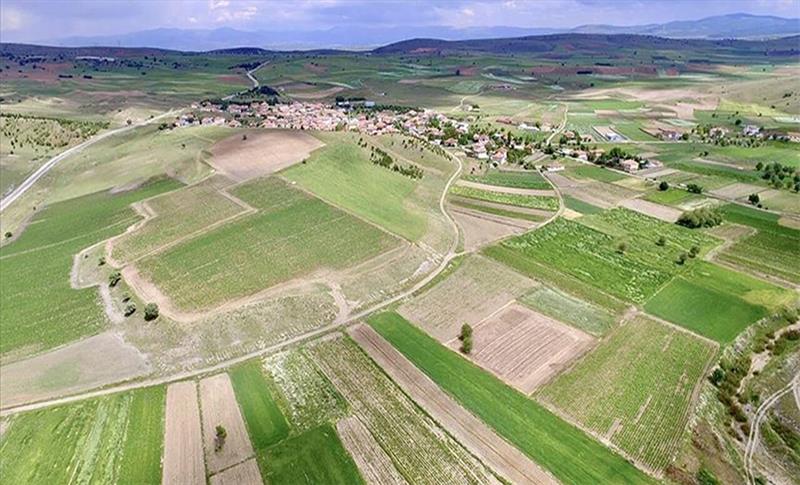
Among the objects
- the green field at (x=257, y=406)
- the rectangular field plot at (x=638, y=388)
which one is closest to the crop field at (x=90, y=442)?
the green field at (x=257, y=406)

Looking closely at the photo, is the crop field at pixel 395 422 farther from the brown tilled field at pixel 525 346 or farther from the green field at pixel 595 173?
the green field at pixel 595 173

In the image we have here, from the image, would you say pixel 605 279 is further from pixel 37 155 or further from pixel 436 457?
pixel 37 155

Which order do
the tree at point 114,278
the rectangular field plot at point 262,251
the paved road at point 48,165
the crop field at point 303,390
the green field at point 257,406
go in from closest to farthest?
the green field at point 257,406 → the crop field at point 303,390 → the rectangular field plot at point 262,251 → the tree at point 114,278 → the paved road at point 48,165

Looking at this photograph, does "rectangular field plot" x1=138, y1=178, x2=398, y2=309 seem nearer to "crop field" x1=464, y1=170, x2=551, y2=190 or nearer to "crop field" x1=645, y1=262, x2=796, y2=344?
"crop field" x1=464, y1=170, x2=551, y2=190

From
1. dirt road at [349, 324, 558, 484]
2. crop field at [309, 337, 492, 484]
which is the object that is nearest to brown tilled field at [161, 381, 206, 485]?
crop field at [309, 337, 492, 484]

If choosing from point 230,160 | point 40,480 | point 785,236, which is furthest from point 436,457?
point 230,160
